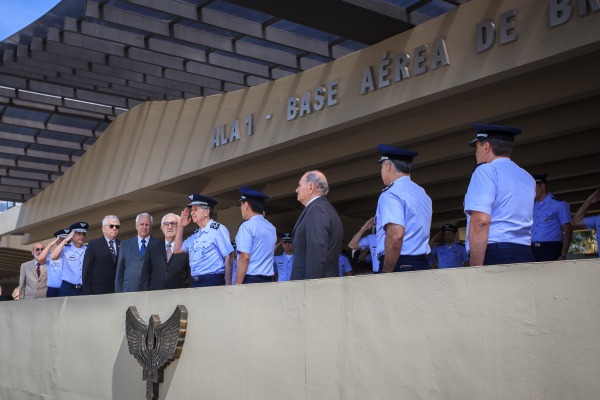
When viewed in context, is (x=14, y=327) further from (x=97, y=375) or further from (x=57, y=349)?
(x=97, y=375)

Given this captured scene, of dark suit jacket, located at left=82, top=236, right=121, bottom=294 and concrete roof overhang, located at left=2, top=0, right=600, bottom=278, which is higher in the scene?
concrete roof overhang, located at left=2, top=0, right=600, bottom=278

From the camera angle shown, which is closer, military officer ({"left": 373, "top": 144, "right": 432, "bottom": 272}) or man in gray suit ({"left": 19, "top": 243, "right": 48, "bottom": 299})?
military officer ({"left": 373, "top": 144, "right": 432, "bottom": 272})

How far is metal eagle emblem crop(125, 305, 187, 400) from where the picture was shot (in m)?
5.27

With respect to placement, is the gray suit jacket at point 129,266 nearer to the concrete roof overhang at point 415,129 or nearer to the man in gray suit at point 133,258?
the man in gray suit at point 133,258

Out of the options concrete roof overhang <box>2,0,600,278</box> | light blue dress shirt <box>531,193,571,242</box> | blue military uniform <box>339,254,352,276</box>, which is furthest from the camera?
blue military uniform <box>339,254,352,276</box>

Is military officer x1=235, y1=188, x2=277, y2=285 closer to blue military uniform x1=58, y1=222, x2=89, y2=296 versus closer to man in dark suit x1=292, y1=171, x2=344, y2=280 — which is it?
man in dark suit x1=292, y1=171, x2=344, y2=280

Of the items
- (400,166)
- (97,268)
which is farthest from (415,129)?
(400,166)

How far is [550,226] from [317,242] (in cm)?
404

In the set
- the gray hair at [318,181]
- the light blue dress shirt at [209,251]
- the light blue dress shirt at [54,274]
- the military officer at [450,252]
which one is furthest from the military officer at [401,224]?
the military officer at [450,252]

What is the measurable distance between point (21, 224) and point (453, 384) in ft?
87.6

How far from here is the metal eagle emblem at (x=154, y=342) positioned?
527cm

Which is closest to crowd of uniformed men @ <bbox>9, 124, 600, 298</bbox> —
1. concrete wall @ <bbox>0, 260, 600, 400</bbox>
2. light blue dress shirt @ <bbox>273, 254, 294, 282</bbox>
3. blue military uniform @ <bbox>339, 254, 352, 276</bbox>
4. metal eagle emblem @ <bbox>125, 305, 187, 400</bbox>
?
concrete wall @ <bbox>0, 260, 600, 400</bbox>

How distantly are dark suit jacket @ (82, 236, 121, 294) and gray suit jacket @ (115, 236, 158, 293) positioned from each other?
336 mm

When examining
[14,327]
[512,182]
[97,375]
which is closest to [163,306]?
[97,375]
